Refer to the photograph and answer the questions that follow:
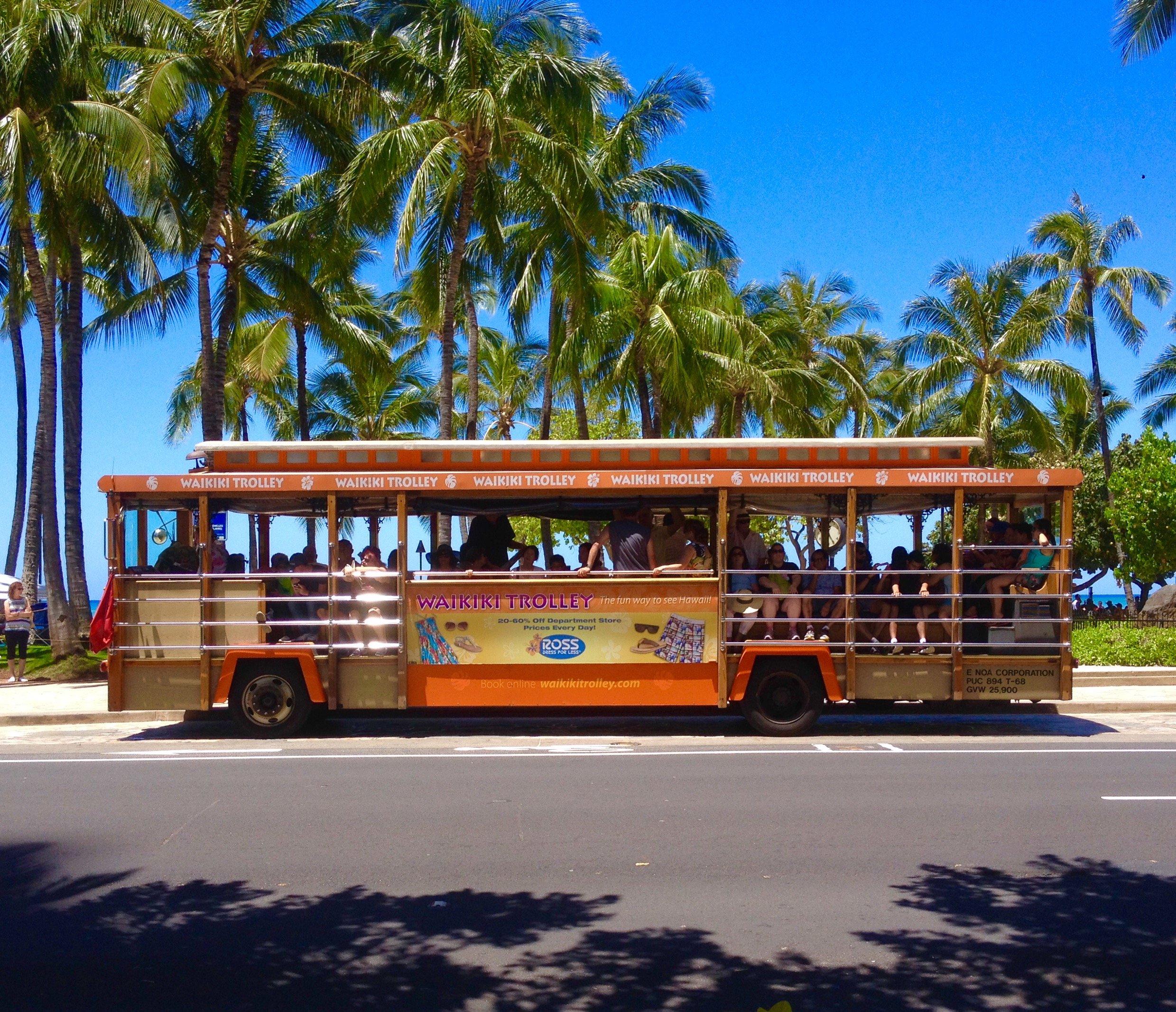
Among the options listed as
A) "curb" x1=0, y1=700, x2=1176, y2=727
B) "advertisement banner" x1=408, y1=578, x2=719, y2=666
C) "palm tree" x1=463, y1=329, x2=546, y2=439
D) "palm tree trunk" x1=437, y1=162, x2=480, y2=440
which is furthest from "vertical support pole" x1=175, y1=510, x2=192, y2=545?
"palm tree" x1=463, y1=329, x2=546, y2=439

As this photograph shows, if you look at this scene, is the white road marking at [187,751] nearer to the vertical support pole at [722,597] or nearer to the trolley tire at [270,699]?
the trolley tire at [270,699]

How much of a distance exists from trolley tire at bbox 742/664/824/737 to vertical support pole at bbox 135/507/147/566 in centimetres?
637

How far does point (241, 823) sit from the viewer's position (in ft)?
25.7

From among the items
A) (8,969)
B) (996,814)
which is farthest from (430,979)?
(996,814)

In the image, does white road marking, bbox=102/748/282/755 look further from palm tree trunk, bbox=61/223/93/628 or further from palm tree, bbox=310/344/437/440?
palm tree, bbox=310/344/437/440

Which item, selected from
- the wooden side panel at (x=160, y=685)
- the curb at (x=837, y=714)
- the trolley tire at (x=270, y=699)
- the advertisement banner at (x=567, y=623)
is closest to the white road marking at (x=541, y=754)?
the wooden side panel at (x=160, y=685)

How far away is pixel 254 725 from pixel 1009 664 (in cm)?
772

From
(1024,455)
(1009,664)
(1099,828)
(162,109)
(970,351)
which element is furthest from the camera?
(1024,455)

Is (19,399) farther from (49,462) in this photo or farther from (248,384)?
(49,462)

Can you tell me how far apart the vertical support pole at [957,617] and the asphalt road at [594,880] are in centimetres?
102

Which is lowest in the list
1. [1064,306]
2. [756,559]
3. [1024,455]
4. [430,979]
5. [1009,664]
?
[430,979]

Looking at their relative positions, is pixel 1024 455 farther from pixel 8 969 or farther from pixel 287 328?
pixel 8 969

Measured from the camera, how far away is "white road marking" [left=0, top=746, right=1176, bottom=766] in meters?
10.5

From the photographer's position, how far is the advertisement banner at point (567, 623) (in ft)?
38.3
